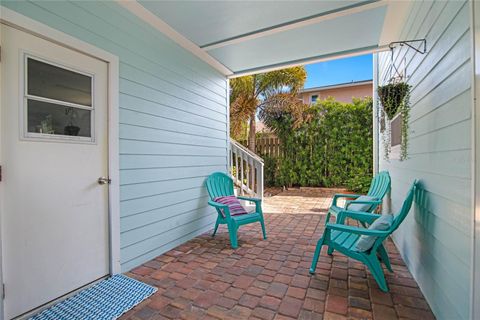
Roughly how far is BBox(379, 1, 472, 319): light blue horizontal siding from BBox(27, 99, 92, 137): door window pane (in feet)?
8.71

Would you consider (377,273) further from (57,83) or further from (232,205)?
(57,83)

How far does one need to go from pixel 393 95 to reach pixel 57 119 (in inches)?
117

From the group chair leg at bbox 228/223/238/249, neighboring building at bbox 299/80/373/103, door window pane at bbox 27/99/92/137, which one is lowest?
chair leg at bbox 228/223/238/249

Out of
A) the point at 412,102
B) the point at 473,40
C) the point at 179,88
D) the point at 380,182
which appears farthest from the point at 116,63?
the point at 380,182

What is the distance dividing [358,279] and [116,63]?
305cm

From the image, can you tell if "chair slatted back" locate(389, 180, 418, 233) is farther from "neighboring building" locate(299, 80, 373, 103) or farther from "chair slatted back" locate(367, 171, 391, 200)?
"neighboring building" locate(299, 80, 373, 103)

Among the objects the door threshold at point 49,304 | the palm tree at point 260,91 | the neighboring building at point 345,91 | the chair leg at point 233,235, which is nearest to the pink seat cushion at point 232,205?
the chair leg at point 233,235

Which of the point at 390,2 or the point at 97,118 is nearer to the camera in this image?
the point at 97,118

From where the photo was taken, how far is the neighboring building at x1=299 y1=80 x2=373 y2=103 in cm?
1023

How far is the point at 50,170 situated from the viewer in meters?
1.70

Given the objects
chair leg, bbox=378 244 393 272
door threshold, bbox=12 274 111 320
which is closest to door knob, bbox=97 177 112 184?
door threshold, bbox=12 274 111 320

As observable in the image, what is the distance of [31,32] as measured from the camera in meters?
1.60

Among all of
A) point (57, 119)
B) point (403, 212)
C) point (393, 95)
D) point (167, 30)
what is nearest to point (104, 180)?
point (57, 119)

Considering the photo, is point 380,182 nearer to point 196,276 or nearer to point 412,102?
point 412,102
